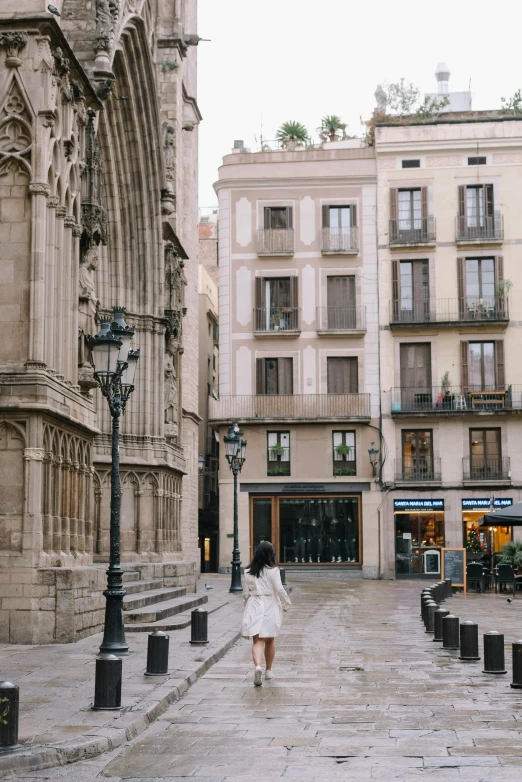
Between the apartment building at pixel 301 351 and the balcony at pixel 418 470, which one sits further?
the apartment building at pixel 301 351

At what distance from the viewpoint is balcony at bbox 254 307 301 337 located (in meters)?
48.6

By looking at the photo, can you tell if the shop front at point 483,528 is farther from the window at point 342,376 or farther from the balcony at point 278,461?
the balcony at point 278,461

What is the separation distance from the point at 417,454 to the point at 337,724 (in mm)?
37786

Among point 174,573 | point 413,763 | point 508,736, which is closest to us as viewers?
point 413,763

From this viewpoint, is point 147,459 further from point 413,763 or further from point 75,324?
point 413,763

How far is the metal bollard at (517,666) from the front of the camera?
12.0 meters

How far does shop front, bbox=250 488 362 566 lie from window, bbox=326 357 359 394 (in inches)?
168

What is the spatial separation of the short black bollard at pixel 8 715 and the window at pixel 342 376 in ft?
133

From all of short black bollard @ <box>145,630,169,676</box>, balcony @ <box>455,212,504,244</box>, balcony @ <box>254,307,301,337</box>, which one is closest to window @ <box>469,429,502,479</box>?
balcony @ <box>455,212,504,244</box>

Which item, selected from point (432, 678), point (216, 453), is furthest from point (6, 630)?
point (216, 453)

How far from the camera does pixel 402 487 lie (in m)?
47.0

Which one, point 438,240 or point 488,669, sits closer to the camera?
point 488,669

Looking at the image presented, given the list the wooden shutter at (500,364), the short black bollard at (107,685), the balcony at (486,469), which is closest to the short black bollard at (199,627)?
the short black bollard at (107,685)

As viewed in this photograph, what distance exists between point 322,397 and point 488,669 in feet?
114
